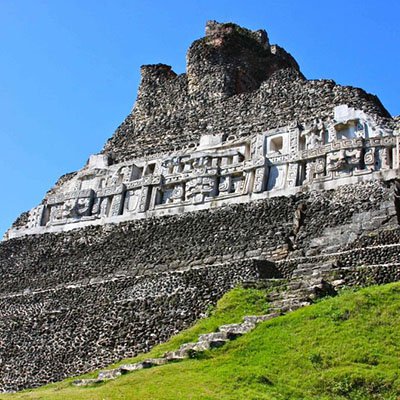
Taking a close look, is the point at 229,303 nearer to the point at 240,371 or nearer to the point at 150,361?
the point at 150,361

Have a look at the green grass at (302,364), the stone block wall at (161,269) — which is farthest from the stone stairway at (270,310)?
the stone block wall at (161,269)

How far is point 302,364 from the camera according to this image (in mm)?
12719

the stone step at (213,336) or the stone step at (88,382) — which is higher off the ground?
the stone step at (213,336)

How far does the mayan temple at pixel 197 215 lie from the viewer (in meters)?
18.5

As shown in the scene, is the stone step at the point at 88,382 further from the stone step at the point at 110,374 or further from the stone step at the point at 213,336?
the stone step at the point at 213,336

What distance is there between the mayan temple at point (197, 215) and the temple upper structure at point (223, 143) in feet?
0.18

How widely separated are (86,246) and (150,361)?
1056cm

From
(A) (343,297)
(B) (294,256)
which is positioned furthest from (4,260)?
(A) (343,297)

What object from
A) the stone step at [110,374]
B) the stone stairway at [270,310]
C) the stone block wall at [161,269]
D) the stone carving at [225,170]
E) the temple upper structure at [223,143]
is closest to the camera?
the stone stairway at [270,310]

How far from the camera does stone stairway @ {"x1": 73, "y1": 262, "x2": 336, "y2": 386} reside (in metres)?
14.3

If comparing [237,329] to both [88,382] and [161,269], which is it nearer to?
[88,382]

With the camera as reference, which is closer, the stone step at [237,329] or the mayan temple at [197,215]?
the stone step at [237,329]

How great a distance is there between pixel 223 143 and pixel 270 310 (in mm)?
10781

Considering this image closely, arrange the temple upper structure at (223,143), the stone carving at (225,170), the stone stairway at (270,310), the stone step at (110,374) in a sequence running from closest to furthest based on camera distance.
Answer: the stone stairway at (270,310) < the stone step at (110,374) < the stone carving at (225,170) < the temple upper structure at (223,143)
